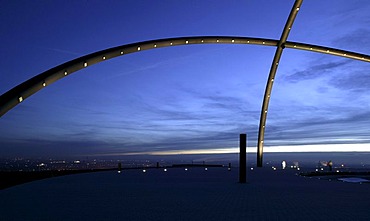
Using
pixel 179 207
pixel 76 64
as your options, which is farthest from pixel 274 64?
pixel 179 207

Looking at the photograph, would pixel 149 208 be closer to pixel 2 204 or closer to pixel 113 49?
pixel 2 204

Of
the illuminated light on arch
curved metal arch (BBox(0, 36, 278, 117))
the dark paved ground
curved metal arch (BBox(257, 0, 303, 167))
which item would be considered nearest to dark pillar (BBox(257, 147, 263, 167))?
curved metal arch (BBox(257, 0, 303, 167))

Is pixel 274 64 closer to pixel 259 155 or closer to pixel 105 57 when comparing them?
pixel 259 155

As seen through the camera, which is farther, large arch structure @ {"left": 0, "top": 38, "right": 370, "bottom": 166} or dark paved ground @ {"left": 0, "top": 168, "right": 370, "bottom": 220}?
large arch structure @ {"left": 0, "top": 38, "right": 370, "bottom": 166}

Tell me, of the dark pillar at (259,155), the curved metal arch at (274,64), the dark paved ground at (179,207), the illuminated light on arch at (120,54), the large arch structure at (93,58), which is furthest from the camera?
the dark pillar at (259,155)

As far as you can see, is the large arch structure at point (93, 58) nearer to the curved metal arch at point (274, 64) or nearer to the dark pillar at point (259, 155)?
the curved metal arch at point (274, 64)

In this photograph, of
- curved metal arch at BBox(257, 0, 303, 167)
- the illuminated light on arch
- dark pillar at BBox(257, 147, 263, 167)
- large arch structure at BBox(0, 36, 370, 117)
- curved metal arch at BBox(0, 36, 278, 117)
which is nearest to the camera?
curved metal arch at BBox(0, 36, 278, 117)

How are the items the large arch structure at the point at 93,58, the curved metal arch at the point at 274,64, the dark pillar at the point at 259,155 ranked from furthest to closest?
the dark pillar at the point at 259,155, the curved metal arch at the point at 274,64, the large arch structure at the point at 93,58

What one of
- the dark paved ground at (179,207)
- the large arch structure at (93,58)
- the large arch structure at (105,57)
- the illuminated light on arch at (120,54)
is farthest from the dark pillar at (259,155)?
the dark paved ground at (179,207)

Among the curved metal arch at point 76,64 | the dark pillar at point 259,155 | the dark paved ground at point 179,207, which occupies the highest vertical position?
the curved metal arch at point 76,64

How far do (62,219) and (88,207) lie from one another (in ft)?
6.65

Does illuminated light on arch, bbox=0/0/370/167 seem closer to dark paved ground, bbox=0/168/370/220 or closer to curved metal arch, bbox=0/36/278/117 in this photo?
curved metal arch, bbox=0/36/278/117

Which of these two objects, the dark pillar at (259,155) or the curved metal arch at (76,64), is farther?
the dark pillar at (259,155)

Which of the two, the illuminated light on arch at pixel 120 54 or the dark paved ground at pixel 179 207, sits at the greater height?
the illuminated light on arch at pixel 120 54
